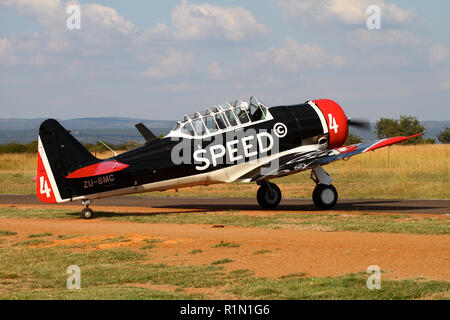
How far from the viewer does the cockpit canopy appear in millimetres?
20375

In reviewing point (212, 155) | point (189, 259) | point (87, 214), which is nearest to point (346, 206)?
point (212, 155)

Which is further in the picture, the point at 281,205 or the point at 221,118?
the point at 281,205

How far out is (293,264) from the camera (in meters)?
11.6

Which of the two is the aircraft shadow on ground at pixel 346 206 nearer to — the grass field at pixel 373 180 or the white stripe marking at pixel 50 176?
the grass field at pixel 373 180

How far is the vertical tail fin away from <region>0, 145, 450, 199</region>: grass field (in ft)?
36.3

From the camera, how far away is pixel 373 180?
31844 mm

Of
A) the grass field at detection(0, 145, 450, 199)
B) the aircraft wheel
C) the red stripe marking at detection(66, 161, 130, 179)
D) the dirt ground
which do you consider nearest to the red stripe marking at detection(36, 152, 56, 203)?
the red stripe marking at detection(66, 161, 130, 179)

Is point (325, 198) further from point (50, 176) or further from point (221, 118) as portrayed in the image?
point (50, 176)

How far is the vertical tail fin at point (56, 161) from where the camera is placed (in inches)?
763

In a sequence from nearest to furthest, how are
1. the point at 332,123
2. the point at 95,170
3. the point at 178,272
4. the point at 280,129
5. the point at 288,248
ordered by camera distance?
the point at 178,272 < the point at 288,248 < the point at 95,170 < the point at 280,129 < the point at 332,123

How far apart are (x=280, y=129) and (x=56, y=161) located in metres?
6.69

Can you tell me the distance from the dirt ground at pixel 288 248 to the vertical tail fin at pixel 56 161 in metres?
1.52
